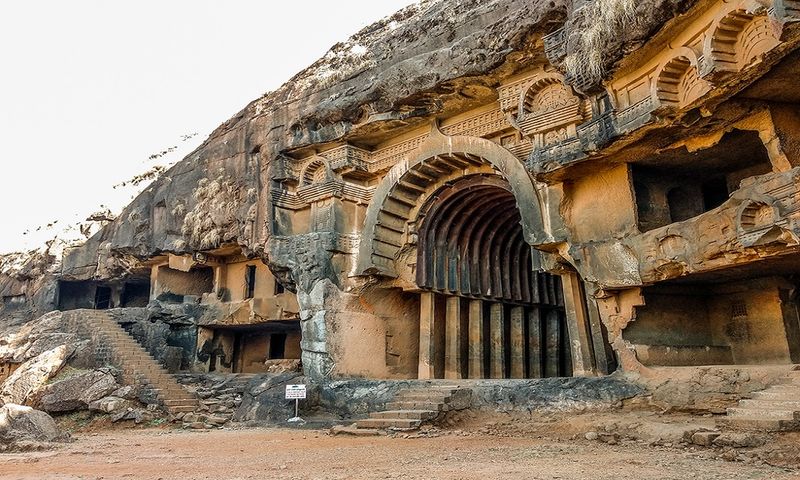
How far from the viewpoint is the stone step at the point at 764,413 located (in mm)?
6465

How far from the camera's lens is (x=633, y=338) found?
10.0 meters

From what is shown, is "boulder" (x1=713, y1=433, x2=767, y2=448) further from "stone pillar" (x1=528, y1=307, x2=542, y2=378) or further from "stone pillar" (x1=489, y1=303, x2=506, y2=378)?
"stone pillar" (x1=528, y1=307, x2=542, y2=378)

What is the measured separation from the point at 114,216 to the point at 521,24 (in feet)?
58.9

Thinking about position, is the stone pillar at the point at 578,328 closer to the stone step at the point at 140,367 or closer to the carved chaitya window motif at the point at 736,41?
the carved chaitya window motif at the point at 736,41

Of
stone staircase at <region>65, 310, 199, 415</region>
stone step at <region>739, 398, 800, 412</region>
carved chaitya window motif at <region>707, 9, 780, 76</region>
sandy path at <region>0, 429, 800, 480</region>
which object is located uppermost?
carved chaitya window motif at <region>707, 9, 780, 76</region>

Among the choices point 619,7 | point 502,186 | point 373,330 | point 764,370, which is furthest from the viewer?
point 373,330

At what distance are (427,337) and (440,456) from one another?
761 cm

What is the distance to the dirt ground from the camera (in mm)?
5711

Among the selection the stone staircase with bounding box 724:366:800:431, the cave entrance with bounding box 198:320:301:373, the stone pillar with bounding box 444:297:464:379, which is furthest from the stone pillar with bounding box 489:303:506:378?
the stone staircase with bounding box 724:366:800:431

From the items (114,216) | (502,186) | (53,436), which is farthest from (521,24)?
(114,216)

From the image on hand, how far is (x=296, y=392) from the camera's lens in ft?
40.1

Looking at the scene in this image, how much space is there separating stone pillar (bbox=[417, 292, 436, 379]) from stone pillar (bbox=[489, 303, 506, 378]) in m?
1.63

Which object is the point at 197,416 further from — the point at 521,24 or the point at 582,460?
the point at 521,24

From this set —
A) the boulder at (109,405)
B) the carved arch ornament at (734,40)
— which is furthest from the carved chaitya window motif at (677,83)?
the boulder at (109,405)
